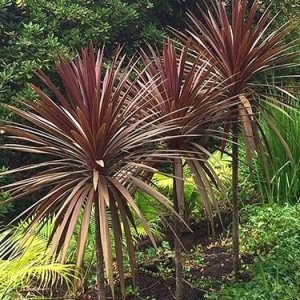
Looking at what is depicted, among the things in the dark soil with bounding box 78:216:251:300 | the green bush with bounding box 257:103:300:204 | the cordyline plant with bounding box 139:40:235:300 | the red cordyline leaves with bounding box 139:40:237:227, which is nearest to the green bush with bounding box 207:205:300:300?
the dark soil with bounding box 78:216:251:300

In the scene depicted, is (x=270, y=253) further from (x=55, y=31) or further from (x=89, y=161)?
(x=55, y=31)

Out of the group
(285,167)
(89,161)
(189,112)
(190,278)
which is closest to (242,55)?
(189,112)

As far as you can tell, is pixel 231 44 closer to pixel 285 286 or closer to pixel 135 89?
pixel 135 89

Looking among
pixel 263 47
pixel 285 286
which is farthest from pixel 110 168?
pixel 285 286

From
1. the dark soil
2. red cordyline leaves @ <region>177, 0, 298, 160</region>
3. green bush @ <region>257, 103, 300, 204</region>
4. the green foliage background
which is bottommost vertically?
the dark soil

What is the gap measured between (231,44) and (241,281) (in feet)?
5.30

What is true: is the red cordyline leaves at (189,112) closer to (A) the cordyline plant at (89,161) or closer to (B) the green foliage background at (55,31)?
(A) the cordyline plant at (89,161)

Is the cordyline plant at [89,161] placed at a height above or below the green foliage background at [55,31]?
below

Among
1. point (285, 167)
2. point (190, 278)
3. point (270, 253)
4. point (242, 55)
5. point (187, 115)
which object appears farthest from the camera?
point (285, 167)

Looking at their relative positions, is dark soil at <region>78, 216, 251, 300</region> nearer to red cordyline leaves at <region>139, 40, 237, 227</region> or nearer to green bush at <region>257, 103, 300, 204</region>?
red cordyline leaves at <region>139, 40, 237, 227</region>

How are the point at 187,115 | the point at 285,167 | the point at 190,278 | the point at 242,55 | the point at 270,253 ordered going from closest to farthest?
1. the point at 187,115
2. the point at 242,55
3. the point at 190,278
4. the point at 270,253
5. the point at 285,167

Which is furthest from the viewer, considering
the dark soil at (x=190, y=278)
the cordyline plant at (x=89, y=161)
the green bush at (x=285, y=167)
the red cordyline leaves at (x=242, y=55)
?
the green bush at (x=285, y=167)

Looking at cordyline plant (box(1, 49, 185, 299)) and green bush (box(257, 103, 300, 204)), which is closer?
cordyline plant (box(1, 49, 185, 299))

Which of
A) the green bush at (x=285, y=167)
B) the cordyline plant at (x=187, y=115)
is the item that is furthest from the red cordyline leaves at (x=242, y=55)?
the green bush at (x=285, y=167)
